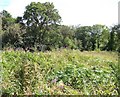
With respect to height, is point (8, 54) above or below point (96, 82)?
above

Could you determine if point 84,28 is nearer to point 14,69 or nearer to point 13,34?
point 13,34

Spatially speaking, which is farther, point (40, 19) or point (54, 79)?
point (40, 19)

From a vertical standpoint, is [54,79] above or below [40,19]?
below

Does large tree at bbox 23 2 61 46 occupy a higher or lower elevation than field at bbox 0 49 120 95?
higher

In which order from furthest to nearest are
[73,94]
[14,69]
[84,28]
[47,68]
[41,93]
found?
[84,28], [47,68], [14,69], [73,94], [41,93]

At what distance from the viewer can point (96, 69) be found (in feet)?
18.0

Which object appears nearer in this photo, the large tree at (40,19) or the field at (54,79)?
the field at (54,79)

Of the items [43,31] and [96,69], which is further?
[43,31]

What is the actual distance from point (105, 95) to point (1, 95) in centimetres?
154

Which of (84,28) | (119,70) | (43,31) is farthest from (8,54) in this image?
(84,28)

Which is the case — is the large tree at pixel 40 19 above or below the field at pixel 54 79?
above

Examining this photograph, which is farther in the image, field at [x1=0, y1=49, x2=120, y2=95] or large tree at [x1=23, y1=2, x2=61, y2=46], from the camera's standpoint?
large tree at [x1=23, y1=2, x2=61, y2=46]

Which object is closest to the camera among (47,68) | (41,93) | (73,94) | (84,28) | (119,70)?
(41,93)

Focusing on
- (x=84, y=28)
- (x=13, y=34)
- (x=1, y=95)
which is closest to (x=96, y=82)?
(x=1, y=95)
